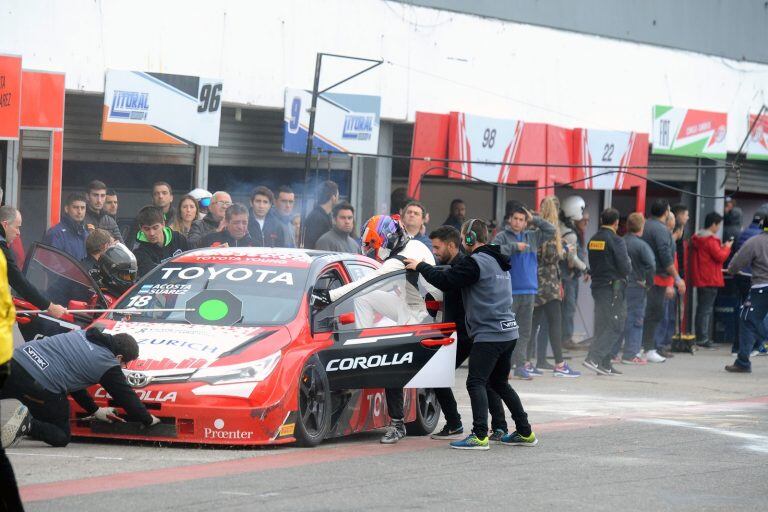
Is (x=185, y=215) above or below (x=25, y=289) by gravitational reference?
above

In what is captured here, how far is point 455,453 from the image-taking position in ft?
32.6

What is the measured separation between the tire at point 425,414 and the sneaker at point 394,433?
2.24 ft

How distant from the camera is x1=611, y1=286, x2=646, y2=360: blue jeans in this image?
18.2 meters

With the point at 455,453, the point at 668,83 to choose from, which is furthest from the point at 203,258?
the point at 668,83

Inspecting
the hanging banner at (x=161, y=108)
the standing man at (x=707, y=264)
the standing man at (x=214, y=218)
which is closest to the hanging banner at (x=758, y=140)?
the standing man at (x=707, y=264)

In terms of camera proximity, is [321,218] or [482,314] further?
[321,218]

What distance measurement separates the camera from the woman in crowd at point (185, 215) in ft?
47.1

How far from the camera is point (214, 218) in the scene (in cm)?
1485

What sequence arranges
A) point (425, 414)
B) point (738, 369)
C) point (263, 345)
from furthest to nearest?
point (738, 369), point (425, 414), point (263, 345)

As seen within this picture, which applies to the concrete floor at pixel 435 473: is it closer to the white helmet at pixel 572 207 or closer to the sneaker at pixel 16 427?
the sneaker at pixel 16 427

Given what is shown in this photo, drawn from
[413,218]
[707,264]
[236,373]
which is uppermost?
[413,218]

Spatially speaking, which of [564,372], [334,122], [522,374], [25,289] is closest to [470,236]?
[25,289]

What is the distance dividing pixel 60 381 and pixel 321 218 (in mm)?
6296

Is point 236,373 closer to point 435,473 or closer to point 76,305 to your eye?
point 435,473
